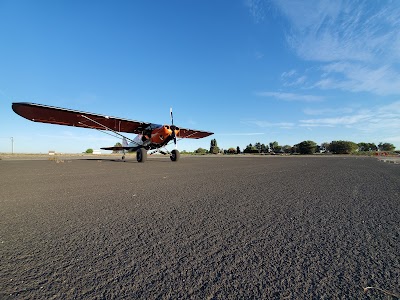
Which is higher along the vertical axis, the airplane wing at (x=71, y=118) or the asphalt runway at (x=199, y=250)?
the airplane wing at (x=71, y=118)

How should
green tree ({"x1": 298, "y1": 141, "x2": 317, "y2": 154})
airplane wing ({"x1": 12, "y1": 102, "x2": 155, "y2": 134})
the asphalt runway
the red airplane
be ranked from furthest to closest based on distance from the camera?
green tree ({"x1": 298, "y1": 141, "x2": 317, "y2": 154}) < the red airplane < airplane wing ({"x1": 12, "y1": 102, "x2": 155, "y2": 134}) < the asphalt runway

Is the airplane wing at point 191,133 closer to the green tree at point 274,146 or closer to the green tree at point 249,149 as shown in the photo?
the green tree at point 249,149

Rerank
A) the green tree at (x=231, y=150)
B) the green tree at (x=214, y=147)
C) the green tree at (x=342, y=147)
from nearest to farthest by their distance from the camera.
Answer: the green tree at (x=214, y=147)
the green tree at (x=231, y=150)
the green tree at (x=342, y=147)

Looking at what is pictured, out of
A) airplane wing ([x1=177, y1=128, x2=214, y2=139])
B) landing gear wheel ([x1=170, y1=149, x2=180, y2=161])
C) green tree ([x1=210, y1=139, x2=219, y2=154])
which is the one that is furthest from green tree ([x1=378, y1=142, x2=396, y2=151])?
landing gear wheel ([x1=170, y1=149, x2=180, y2=161])

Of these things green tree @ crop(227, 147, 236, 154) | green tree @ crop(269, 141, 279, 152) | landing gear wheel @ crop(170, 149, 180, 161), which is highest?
green tree @ crop(269, 141, 279, 152)

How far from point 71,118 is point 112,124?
3.16 metres

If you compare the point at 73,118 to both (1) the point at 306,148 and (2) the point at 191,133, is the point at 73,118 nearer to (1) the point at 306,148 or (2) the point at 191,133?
(2) the point at 191,133

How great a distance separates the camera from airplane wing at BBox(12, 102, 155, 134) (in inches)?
463

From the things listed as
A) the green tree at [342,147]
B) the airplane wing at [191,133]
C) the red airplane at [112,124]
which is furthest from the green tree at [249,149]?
the red airplane at [112,124]

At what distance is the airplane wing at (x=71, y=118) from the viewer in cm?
1176

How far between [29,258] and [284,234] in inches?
86.8

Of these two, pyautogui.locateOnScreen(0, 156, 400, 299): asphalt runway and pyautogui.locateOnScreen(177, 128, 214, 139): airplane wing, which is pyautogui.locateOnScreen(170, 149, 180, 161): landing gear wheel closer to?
pyautogui.locateOnScreen(177, 128, 214, 139): airplane wing

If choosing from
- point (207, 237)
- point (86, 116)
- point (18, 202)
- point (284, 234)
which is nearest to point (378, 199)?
point (284, 234)

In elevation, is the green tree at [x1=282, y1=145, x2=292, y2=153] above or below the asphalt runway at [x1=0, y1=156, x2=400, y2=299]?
above
